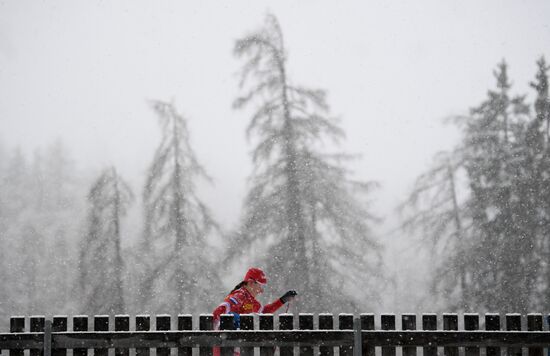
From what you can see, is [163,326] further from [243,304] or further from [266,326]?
[243,304]

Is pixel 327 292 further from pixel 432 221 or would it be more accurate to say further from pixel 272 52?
pixel 272 52

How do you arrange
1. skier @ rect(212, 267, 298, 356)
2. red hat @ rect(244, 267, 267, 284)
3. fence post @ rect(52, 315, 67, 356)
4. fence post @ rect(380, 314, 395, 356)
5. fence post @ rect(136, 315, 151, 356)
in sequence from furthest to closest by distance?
1. red hat @ rect(244, 267, 267, 284)
2. skier @ rect(212, 267, 298, 356)
3. fence post @ rect(52, 315, 67, 356)
4. fence post @ rect(136, 315, 151, 356)
5. fence post @ rect(380, 314, 395, 356)

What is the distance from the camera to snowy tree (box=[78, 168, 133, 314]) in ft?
87.6

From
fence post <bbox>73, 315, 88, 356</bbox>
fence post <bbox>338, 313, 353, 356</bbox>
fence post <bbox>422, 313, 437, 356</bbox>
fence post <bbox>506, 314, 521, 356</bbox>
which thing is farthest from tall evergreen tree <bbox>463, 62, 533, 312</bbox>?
fence post <bbox>73, 315, 88, 356</bbox>

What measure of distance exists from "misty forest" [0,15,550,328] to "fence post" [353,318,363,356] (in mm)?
14918

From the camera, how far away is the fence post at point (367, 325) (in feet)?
24.6

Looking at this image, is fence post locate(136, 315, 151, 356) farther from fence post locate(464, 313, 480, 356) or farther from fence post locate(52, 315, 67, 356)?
fence post locate(464, 313, 480, 356)

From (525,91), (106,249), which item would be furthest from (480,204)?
(106,249)

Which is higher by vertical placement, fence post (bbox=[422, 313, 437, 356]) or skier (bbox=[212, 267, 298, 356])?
skier (bbox=[212, 267, 298, 356])

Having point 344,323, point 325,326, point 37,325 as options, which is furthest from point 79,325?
point 344,323

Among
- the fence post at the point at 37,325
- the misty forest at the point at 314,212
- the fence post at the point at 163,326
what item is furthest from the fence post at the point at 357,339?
Result: the misty forest at the point at 314,212

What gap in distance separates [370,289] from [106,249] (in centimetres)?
1123

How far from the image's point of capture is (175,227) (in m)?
26.0

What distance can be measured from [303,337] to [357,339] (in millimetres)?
614
